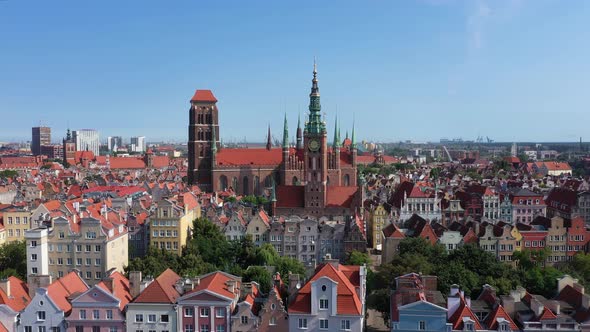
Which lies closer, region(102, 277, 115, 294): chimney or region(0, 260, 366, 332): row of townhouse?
region(0, 260, 366, 332): row of townhouse

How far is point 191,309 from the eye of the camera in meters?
44.7

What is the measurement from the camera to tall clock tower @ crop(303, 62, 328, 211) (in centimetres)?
10762

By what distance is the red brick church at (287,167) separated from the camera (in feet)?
354

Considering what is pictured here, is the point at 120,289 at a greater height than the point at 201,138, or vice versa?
the point at 201,138

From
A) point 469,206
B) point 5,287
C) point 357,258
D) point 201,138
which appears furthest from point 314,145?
point 5,287

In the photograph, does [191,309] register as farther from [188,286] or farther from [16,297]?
[16,297]

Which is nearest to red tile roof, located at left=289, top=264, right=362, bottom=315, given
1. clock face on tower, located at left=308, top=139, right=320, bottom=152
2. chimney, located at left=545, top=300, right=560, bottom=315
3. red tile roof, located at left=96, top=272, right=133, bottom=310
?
red tile roof, located at left=96, top=272, right=133, bottom=310

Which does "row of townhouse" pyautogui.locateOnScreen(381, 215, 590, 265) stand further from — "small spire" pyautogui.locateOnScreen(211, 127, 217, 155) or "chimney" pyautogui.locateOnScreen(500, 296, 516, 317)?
"small spire" pyautogui.locateOnScreen(211, 127, 217, 155)

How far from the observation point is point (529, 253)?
7744 cm

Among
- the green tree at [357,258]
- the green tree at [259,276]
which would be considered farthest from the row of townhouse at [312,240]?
the green tree at [259,276]

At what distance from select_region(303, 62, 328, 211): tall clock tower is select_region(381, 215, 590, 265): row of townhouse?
1012 inches

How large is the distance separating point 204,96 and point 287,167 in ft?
106

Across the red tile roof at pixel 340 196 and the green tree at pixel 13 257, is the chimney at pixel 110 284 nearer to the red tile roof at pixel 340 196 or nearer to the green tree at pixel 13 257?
the green tree at pixel 13 257

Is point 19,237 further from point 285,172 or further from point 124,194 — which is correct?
point 285,172
